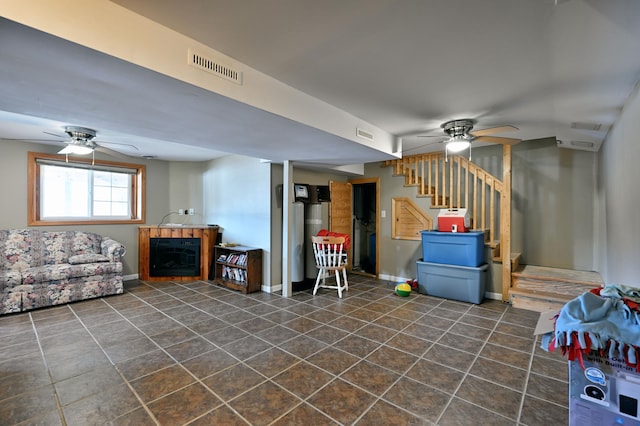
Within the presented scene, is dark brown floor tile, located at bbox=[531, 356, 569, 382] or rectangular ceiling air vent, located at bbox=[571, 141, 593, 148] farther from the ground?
rectangular ceiling air vent, located at bbox=[571, 141, 593, 148]

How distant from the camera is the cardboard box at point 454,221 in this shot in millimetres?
4156

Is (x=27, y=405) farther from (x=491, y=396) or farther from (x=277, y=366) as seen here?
(x=491, y=396)

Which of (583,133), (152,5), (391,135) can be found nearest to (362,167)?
(391,135)

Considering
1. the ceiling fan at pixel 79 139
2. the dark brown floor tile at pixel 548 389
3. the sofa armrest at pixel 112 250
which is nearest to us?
the dark brown floor tile at pixel 548 389

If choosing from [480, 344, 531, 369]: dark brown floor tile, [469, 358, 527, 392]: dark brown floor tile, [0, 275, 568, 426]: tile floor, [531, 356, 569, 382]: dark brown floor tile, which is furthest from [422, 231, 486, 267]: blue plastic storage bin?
[469, 358, 527, 392]: dark brown floor tile

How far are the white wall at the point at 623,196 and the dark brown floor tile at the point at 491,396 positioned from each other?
1.28 metres

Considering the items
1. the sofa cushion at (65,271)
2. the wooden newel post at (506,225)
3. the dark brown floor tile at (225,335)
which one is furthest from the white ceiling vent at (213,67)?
the sofa cushion at (65,271)

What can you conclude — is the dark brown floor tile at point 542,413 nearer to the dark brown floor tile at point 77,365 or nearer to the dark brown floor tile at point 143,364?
the dark brown floor tile at point 143,364

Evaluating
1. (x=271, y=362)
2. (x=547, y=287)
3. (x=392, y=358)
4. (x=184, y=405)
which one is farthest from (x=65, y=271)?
(x=547, y=287)

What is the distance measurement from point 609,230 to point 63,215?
7803 millimetres

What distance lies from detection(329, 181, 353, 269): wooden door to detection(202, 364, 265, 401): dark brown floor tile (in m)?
3.68

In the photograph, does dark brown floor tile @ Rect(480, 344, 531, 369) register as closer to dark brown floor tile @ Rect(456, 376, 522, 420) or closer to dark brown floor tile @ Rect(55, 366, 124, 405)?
dark brown floor tile @ Rect(456, 376, 522, 420)

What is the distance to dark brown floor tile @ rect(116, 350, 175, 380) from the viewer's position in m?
2.24

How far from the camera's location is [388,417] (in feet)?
5.80
